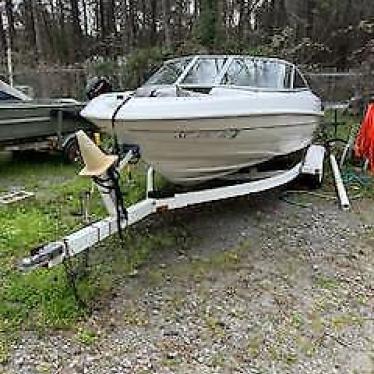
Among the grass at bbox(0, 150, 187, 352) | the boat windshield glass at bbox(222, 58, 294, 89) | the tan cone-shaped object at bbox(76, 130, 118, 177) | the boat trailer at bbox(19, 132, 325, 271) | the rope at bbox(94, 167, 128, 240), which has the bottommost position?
the grass at bbox(0, 150, 187, 352)

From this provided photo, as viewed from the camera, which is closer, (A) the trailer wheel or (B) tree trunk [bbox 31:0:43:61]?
(A) the trailer wheel

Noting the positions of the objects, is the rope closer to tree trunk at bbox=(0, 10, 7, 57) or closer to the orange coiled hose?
the orange coiled hose

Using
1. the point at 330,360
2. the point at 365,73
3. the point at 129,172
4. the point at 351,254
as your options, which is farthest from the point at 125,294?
the point at 365,73

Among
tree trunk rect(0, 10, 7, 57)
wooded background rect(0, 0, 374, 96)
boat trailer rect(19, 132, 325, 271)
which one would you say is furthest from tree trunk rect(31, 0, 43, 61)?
boat trailer rect(19, 132, 325, 271)

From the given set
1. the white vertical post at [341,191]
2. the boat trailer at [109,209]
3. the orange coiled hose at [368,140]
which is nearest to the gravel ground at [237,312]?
the boat trailer at [109,209]

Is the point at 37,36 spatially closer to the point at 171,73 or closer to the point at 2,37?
the point at 2,37

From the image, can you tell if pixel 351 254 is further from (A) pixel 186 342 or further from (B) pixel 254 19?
(B) pixel 254 19

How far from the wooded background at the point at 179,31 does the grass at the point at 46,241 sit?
6444mm

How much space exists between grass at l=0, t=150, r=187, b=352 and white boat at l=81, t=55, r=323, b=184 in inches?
30.1

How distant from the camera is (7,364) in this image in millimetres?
3090

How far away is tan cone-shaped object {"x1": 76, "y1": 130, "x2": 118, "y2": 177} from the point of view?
368 cm

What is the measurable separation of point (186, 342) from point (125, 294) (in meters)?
0.71

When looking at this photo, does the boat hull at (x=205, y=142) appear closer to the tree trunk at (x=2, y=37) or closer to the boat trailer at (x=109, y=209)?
the boat trailer at (x=109, y=209)

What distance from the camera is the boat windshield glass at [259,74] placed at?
534cm
